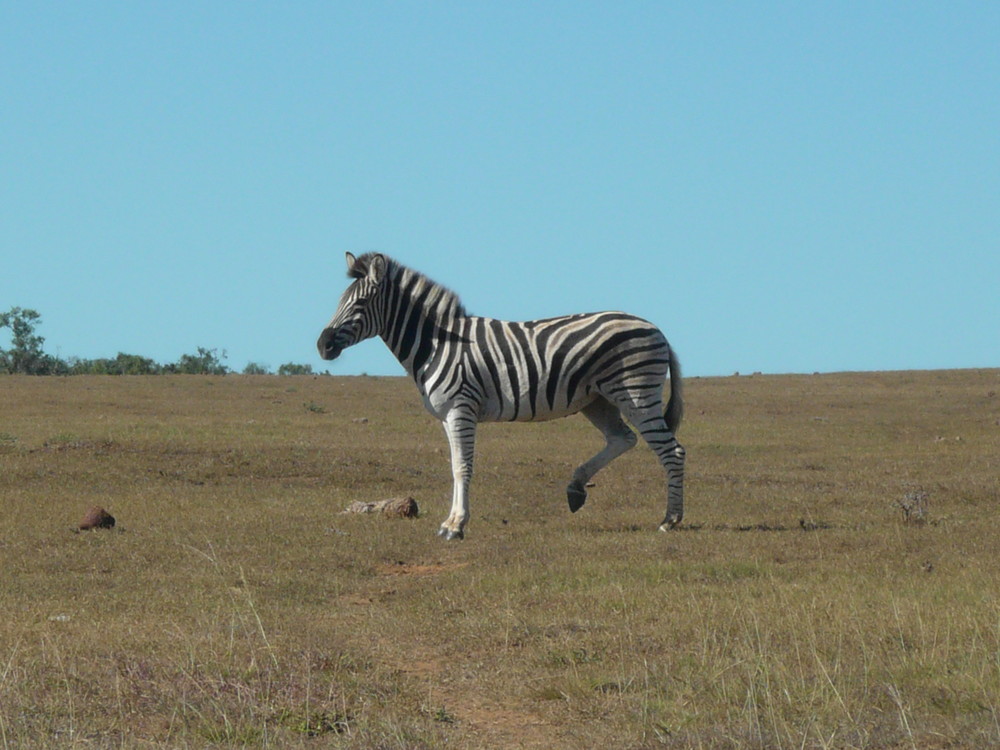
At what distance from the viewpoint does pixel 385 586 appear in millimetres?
11258

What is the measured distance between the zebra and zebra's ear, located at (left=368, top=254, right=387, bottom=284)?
0.01 metres

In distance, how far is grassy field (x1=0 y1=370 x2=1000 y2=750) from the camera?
261 inches

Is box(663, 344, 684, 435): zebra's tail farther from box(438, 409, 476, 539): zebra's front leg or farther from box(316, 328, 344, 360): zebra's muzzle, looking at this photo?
box(316, 328, 344, 360): zebra's muzzle

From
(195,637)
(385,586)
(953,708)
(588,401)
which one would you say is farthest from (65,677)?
(588,401)

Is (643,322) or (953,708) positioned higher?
(643,322)

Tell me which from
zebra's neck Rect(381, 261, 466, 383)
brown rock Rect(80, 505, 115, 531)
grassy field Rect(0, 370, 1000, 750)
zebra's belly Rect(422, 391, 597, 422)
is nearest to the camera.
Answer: grassy field Rect(0, 370, 1000, 750)

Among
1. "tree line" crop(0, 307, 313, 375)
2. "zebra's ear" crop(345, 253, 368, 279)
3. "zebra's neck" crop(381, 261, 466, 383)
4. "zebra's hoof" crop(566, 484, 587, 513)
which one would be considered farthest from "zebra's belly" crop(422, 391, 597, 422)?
"tree line" crop(0, 307, 313, 375)

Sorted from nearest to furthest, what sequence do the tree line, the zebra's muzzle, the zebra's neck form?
the zebra's muzzle, the zebra's neck, the tree line

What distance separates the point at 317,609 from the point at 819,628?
3914mm

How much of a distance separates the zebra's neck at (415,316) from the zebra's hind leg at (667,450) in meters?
2.38

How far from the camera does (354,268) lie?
14.7m

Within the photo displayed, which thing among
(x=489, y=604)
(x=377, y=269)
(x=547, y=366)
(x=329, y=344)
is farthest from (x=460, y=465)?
(x=489, y=604)

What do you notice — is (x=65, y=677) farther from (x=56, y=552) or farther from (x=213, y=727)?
(x=56, y=552)

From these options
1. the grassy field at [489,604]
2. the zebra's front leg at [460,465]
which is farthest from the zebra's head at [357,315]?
the grassy field at [489,604]
